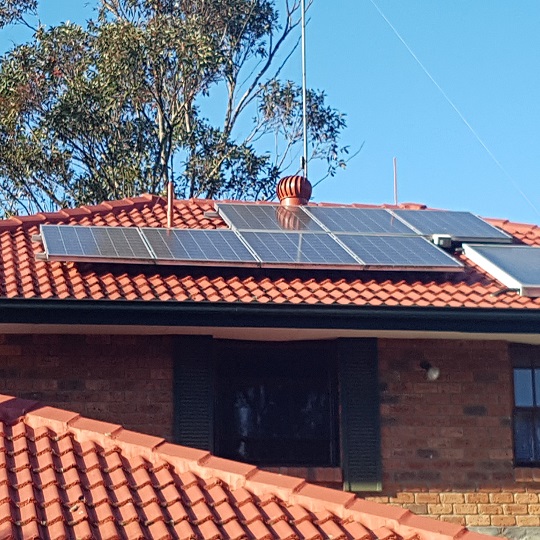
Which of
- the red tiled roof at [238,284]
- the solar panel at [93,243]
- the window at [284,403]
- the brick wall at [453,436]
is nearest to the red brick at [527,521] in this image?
Answer: the brick wall at [453,436]

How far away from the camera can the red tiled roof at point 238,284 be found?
1150 centimetres

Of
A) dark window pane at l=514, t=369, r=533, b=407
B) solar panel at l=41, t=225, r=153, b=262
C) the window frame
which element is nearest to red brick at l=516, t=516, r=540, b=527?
the window frame

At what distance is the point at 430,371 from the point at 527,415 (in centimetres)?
122

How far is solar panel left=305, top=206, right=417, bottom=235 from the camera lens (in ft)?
45.6

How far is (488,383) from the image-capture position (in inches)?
485

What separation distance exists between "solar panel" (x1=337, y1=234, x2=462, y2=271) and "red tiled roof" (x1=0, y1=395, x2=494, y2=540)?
430 centimetres

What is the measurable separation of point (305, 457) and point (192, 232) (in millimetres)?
2889

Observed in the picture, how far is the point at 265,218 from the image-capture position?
14.2 meters

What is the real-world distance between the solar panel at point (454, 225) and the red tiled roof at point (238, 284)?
0.70m

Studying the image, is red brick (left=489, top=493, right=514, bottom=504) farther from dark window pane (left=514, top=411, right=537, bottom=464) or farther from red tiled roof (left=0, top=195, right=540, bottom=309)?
red tiled roof (left=0, top=195, right=540, bottom=309)

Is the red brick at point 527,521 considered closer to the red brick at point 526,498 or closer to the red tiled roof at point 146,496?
the red brick at point 526,498

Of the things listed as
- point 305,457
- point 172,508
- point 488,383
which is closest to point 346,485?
point 305,457

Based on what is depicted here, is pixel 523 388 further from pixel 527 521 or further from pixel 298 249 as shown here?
pixel 298 249

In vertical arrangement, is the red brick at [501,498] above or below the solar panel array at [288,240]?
below
